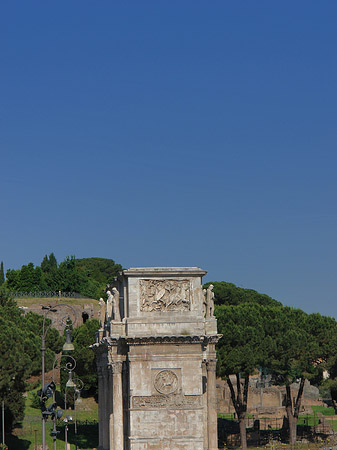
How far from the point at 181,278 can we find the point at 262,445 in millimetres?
28352

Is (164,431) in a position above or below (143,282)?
below

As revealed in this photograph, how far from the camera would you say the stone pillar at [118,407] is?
44688 mm

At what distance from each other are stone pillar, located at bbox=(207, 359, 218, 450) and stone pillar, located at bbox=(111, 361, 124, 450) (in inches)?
205

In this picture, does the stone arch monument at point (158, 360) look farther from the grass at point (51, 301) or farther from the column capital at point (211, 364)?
the grass at point (51, 301)

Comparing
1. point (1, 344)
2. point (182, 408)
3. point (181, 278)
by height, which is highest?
point (181, 278)

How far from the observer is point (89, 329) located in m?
79.8

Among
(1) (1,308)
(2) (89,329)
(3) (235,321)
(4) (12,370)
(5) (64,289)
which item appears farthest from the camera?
(5) (64,289)

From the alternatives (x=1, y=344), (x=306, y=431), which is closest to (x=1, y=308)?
(x=1, y=344)

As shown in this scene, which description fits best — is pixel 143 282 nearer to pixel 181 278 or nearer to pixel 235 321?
pixel 181 278

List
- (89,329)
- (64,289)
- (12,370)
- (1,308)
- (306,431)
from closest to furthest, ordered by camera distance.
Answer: (12,370)
(1,308)
(306,431)
(89,329)
(64,289)

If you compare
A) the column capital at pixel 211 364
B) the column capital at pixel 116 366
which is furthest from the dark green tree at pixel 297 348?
the column capital at pixel 116 366

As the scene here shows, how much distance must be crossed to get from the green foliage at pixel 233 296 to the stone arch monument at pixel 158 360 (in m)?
76.8

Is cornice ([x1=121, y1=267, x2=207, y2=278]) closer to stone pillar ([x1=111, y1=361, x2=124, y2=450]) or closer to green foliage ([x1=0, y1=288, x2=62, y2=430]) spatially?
stone pillar ([x1=111, y1=361, x2=124, y2=450])

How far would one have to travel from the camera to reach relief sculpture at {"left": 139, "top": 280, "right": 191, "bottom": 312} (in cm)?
4544
